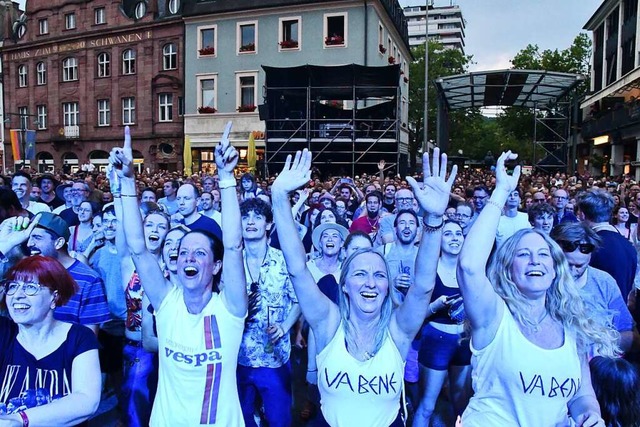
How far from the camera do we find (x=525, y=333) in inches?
84.5

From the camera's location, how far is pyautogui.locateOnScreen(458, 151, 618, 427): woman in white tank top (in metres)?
2.08

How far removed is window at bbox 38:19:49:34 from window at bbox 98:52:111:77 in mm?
5196

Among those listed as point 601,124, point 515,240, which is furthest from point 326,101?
point 515,240

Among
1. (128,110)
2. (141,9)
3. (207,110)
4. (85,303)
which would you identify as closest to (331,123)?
(207,110)

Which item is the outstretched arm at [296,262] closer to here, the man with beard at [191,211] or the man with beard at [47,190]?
the man with beard at [191,211]

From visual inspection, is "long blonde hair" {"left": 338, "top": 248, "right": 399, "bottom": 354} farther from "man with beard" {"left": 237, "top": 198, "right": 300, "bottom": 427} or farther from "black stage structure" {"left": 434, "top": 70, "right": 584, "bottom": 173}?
"black stage structure" {"left": 434, "top": 70, "right": 584, "bottom": 173}

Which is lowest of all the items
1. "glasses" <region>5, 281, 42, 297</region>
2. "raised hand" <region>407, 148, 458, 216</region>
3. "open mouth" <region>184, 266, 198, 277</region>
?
"glasses" <region>5, 281, 42, 297</region>

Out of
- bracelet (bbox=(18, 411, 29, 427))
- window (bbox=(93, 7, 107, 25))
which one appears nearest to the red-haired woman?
bracelet (bbox=(18, 411, 29, 427))

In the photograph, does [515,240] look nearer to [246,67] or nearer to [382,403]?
[382,403]

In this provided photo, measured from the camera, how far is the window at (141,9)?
1160 inches

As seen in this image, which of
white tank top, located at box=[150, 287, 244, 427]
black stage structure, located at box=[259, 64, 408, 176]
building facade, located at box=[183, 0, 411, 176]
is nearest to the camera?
white tank top, located at box=[150, 287, 244, 427]

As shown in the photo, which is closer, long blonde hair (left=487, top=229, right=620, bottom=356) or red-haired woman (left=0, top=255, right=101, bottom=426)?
red-haired woman (left=0, top=255, right=101, bottom=426)

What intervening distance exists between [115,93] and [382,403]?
1250 inches

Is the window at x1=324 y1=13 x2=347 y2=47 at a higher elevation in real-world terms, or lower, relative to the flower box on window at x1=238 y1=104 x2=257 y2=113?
higher
